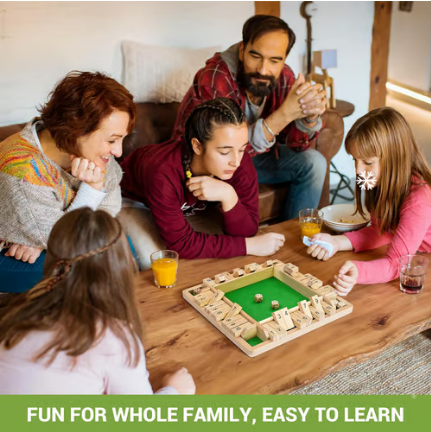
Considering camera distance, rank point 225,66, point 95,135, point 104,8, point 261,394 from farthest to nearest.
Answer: point 104,8, point 225,66, point 95,135, point 261,394

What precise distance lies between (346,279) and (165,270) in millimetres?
572

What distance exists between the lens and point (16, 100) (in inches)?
105

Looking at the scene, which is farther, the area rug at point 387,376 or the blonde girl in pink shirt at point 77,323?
the area rug at point 387,376

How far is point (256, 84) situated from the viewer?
2.52 metres

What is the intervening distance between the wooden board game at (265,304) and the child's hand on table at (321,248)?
0.14 metres

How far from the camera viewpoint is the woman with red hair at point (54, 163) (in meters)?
1.77

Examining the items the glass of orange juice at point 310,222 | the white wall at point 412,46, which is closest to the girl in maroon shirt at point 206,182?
the glass of orange juice at point 310,222

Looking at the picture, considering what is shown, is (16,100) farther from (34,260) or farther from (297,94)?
(297,94)

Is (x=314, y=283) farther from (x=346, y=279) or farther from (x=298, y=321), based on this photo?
(x=298, y=321)

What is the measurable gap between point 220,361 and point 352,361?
345 mm

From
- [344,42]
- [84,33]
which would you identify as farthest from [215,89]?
[344,42]

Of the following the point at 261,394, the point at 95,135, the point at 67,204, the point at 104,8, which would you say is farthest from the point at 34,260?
the point at 104,8

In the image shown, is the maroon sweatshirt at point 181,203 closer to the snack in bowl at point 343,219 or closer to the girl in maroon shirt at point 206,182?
the girl in maroon shirt at point 206,182

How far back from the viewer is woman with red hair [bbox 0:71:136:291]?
69.6 inches
